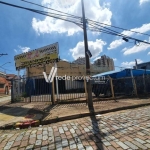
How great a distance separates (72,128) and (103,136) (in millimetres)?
1152

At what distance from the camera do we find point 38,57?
11.3m

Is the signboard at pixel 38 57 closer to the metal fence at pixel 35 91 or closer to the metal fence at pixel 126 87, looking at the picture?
the metal fence at pixel 35 91

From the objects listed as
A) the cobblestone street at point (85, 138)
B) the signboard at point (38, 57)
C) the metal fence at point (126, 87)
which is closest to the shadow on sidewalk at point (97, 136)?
the cobblestone street at point (85, 138)

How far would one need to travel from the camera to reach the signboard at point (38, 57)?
1032 cm

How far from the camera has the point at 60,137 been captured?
4.11 m

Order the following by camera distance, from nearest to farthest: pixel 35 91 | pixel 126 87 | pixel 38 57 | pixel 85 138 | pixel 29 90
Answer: pixel 85 138, pixel 29 90, pixel 38 57, pixel 35 91, pixel 126 87

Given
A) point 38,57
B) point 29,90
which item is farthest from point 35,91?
point 38,57

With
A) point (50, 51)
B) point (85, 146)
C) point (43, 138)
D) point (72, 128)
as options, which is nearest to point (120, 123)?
point (72, 128)

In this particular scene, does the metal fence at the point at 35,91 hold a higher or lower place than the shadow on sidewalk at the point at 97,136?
higher

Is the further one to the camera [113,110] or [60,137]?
[113,110]

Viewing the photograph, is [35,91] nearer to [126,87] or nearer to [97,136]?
[126,87]

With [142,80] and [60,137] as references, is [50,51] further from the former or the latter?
[142,80]

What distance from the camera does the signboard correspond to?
1032cm

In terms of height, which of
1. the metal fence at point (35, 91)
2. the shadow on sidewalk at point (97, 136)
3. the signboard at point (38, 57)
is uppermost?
the signboard at point (38, 57)
